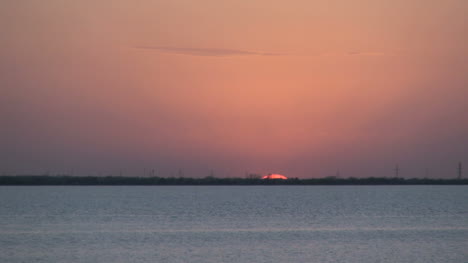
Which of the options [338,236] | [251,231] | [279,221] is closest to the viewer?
[338,236]

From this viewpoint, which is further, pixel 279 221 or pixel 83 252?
pixel 279 221

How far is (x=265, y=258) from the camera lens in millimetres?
33562

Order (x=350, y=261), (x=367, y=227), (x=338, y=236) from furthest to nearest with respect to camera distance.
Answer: (x=367, y=227)
(x=338, y=236)
(x=350, y=261)

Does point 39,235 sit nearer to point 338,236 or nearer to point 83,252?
point 83,252

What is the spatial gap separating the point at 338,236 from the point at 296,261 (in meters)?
12.3

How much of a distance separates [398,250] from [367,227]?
15.1 metres

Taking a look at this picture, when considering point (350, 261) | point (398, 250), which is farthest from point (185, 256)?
point (398, 250)

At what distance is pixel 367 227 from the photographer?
170 ft

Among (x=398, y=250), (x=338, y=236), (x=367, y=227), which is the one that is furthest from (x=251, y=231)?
(x=398, y=250)

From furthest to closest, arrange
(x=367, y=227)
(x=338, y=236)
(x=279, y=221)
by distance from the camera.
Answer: (x=279, y=221) → (x=367, y=227) → (x=338, y=236)

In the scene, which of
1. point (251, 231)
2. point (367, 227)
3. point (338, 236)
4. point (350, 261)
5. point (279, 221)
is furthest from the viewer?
point (279, 221)

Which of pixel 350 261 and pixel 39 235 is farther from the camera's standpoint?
pixel 39 235

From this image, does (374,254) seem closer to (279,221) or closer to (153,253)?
(153,253)

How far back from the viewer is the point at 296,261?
32469 mm
